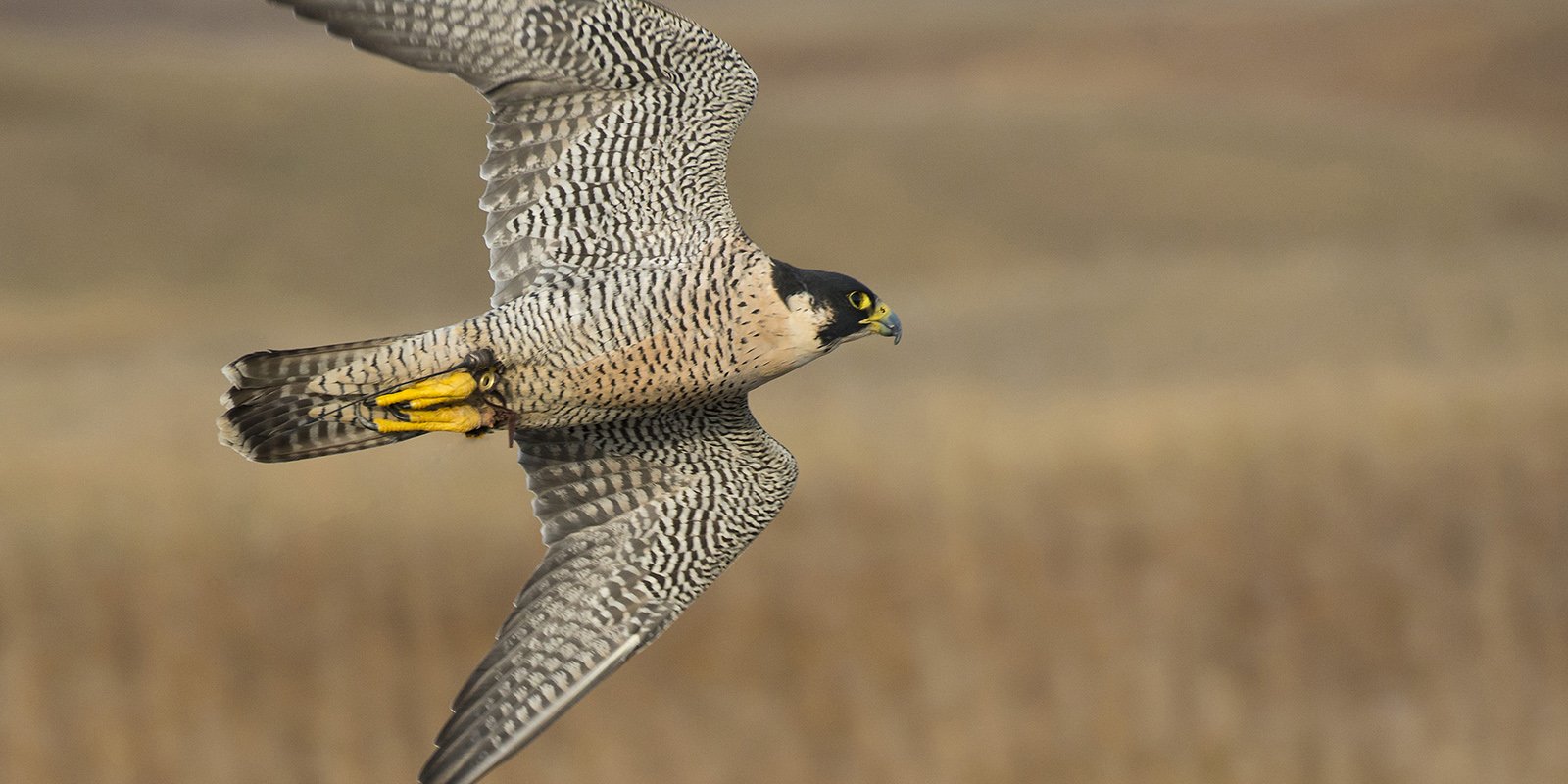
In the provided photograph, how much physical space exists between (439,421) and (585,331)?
49cm

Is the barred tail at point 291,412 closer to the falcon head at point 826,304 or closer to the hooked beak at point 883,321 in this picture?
the falcon head at point 826,304

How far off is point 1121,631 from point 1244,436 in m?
3.33

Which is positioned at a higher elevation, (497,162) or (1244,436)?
(1244,436)

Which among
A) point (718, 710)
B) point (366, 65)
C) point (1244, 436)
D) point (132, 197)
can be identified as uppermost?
point (366, 65)

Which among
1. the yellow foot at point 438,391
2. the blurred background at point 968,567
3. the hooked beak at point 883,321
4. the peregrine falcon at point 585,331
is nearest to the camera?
the yellow foot at point 438,391

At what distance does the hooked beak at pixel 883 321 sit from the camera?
5.02 metres

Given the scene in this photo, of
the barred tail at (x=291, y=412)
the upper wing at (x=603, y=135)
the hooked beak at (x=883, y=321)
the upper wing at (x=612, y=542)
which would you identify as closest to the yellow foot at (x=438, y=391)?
the barred tail at (x=291, y=412)

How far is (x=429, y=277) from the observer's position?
31.3 m

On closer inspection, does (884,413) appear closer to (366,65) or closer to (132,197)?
A: (132,197)

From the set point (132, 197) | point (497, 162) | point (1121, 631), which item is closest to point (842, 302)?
point (497, 162)

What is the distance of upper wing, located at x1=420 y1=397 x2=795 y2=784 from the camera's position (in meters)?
5.06

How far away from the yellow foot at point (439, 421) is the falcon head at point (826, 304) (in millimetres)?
957

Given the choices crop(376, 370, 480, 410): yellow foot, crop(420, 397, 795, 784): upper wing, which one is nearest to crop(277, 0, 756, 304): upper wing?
crop(376, 370, 480, 410): yellow foot

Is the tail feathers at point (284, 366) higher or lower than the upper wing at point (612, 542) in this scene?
higher
